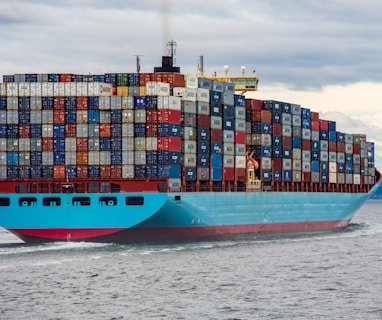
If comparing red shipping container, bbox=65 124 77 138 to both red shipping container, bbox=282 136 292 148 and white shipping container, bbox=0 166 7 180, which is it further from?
red shipping container, bbox=282 136 292 148

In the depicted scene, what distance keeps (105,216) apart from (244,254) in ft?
38.9

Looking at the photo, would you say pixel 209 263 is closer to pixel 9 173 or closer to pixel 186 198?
pixel 186 198

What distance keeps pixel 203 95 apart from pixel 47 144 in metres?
14.7

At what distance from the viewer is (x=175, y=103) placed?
7488cm

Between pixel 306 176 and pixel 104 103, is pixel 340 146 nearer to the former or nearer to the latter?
pixel 306 176

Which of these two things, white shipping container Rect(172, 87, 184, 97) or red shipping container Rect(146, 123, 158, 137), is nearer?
red shipping container Rect(146, 123, 158, 137)

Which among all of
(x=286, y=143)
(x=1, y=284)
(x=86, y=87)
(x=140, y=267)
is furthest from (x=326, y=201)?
(x=1, y=284)

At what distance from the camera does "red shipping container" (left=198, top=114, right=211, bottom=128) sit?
7876 centimetres

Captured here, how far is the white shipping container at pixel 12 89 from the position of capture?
246ft

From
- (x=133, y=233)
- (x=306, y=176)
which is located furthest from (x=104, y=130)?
(x=306, y=176)

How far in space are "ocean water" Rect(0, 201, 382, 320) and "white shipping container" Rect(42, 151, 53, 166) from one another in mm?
7120

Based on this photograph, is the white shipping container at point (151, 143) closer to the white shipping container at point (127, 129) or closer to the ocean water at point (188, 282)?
the white shipping container at point (127, 129)

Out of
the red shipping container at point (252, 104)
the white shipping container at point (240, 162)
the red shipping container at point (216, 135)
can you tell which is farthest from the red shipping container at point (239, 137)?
the red shipping container at point (252, 104)

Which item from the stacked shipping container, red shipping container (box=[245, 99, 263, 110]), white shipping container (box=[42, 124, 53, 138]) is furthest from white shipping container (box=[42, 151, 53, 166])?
red shipping container (box=[245, 99, 263, 110])
